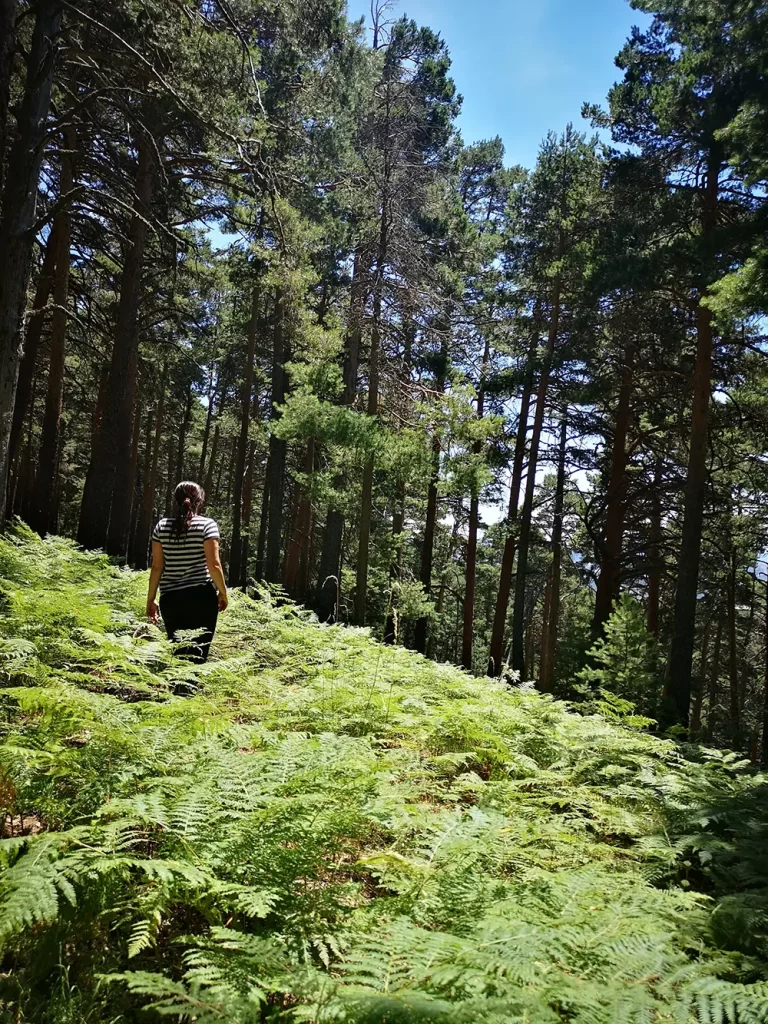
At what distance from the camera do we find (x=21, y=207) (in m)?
7.06

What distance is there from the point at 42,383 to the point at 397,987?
78.5ft

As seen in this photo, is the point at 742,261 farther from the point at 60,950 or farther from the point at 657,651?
the point at 60,950

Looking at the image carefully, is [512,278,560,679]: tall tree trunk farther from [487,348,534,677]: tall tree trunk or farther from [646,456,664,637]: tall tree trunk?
[646,456,664,637]: tall tree trunk

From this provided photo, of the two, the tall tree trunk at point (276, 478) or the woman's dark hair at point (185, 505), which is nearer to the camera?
the woman's dark hair at point (185, 505)

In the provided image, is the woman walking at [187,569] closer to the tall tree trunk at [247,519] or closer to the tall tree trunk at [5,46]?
the tall tree trunk at [5,46]

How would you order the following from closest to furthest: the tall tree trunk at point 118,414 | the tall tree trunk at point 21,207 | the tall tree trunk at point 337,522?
the tall tree trunk at point 21,207 < the tall tree trunk at point 118,414 < the tall tree trunk at point 337,522

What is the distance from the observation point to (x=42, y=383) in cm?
2142

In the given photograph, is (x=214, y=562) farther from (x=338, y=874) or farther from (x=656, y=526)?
(x=656, y=526)

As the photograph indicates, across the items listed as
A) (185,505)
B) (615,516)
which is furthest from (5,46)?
(615,516)

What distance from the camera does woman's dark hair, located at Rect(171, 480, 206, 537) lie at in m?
5.12

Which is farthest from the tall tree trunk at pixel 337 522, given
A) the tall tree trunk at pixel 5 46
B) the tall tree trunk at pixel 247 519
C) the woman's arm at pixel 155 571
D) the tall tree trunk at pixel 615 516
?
the woman's arm at pixel 155 571

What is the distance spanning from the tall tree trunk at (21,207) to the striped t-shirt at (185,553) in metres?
3.33

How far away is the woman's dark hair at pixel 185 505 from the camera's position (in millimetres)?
5117

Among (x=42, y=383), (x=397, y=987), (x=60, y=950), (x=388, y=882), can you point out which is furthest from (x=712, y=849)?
(x=42, y=383)
